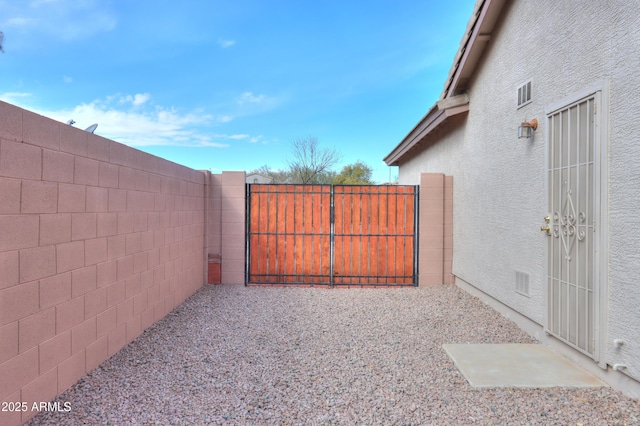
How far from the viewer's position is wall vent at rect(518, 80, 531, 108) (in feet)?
13.2

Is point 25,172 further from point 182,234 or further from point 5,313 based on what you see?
point 182,234

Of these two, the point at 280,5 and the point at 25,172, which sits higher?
the point at 280,5

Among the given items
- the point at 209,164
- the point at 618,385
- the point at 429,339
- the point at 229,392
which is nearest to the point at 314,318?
the point at 429,339

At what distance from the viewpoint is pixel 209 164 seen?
18672mm

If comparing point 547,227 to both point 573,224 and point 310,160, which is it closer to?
point 573,224

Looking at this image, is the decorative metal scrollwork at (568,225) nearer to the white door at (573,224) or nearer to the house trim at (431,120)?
the white door at (573,224)

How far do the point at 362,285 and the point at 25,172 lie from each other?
17.4 ft

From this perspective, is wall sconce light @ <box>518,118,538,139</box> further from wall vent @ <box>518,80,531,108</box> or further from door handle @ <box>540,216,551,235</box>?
door handle @ <box>540,216,551,235</box>

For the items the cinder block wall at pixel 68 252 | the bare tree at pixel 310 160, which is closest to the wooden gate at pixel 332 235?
the cinder block wall at pixel 68 252

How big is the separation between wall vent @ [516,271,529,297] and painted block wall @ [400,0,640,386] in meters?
0.07

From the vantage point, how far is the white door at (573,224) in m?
2.88

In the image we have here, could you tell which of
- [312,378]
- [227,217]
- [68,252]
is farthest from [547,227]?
[227,217]

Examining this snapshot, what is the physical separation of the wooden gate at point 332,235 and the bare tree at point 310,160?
1551 cm

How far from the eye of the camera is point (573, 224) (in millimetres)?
3162
